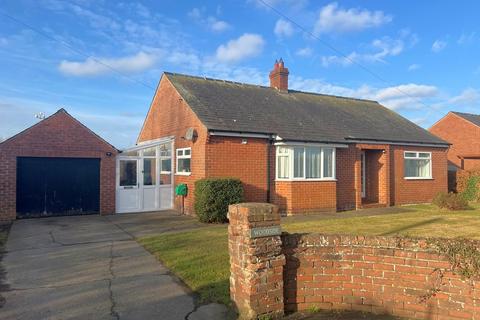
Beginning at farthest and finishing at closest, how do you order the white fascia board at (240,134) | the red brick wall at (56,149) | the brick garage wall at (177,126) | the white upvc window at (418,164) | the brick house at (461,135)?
1. the brick house at (461,135)
2. the white upvc window at (418,164)
3. the brick garage wall at (177,126)
4. the white fascia board at (240,134)
5. the red brick wall at (56,149)

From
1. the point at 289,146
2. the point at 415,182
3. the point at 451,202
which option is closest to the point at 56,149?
the point at 289,146

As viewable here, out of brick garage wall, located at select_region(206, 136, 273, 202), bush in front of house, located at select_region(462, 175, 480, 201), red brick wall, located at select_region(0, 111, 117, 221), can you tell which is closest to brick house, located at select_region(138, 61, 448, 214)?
brick garage wall, located at select_region(206, 136, 273, 202)

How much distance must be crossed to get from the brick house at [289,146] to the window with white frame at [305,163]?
0.12 feet

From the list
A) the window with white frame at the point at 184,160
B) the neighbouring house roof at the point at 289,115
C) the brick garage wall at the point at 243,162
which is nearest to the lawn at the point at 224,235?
the brick garage wall at the point at 243,162

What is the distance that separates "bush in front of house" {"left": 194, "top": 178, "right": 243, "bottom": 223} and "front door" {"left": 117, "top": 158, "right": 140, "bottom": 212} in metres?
3.44

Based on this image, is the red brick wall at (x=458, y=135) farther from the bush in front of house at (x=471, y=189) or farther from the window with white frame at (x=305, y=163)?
the window with white frame at (x=305, y=163)

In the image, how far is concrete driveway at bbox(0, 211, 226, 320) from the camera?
468 centimetres

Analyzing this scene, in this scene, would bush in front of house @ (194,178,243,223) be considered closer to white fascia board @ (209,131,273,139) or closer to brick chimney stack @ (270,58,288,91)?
white fascia board @ (209,131,273,139)

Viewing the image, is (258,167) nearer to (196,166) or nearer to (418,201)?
(196,166)

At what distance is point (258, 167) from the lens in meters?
14.2

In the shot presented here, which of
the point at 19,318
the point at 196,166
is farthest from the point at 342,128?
the point at 19,318

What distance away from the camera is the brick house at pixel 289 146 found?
45.6 ft

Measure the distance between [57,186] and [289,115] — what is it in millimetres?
9346

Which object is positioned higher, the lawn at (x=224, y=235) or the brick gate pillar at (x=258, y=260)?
the brick gate pillar at (x=258, y=260)
